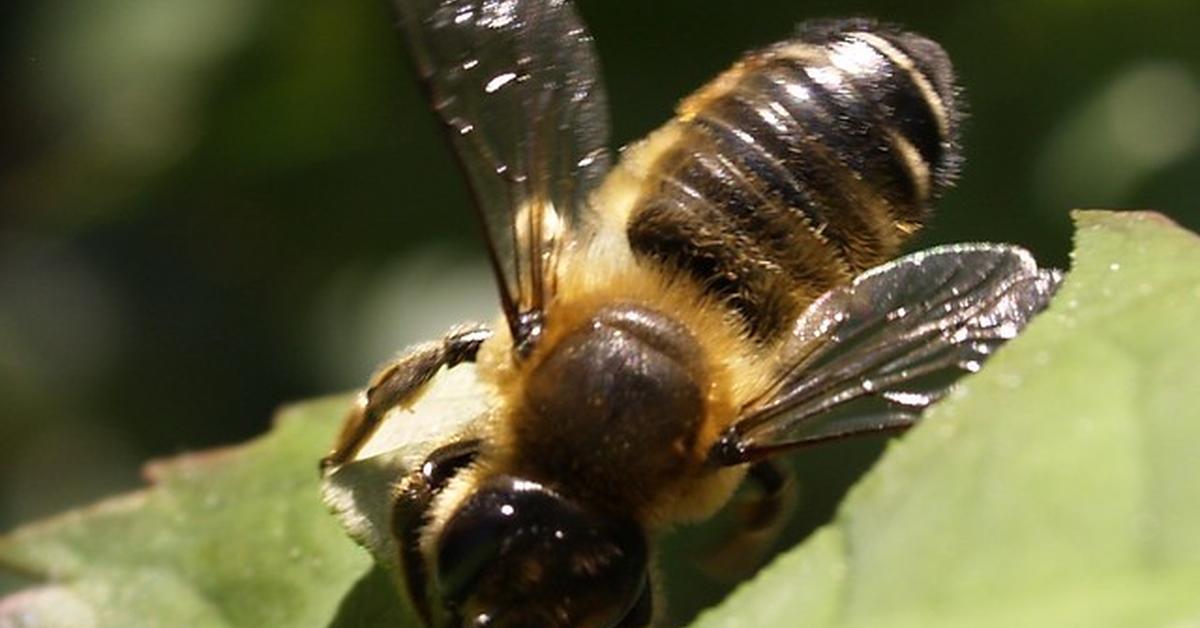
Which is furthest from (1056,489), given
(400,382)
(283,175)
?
(283,175)

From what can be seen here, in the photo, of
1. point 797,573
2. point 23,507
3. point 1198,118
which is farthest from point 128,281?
point 797,573

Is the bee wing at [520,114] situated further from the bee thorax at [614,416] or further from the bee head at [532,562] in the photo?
the bee head at [532,562]

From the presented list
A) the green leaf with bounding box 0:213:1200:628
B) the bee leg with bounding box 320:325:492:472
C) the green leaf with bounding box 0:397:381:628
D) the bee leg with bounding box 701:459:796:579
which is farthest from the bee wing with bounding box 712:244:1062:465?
the green leaf with bounding box 0:397:381:628

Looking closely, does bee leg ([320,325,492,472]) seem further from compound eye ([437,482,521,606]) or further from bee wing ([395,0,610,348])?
compound eye ([437,482,521,606])

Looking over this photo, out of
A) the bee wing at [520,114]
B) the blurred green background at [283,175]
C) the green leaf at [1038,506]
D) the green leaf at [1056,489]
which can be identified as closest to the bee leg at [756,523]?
the bee wing at [520,114]

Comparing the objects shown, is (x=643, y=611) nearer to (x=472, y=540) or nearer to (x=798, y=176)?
(x=472, y=540)

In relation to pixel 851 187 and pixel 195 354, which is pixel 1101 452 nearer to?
pixel 851 187
